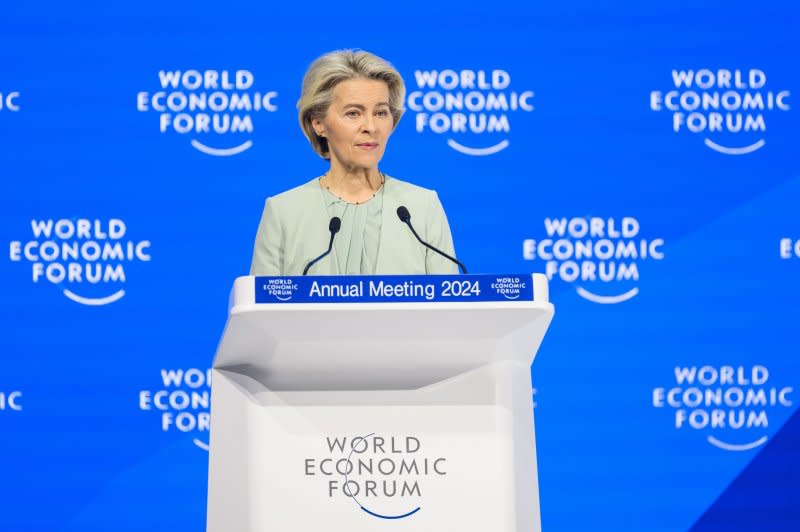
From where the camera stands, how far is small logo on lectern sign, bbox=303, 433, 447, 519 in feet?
6.81

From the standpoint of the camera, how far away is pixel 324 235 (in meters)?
2.94

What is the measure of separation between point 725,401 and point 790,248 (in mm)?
572

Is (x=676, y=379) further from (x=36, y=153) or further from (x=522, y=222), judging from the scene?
(x=36, y=153)

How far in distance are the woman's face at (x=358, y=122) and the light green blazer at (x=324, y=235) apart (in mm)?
102

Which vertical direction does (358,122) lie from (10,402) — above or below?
above

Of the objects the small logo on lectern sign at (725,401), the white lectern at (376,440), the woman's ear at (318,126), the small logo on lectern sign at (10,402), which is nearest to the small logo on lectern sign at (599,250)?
the small logo on lectern sign at (725,401)

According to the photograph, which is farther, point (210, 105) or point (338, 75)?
point (210, 105)

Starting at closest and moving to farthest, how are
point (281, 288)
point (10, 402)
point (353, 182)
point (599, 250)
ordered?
1. point (281, 288)
2. point (353, 182)
3. point (10, 402)
4. point (599, 250)

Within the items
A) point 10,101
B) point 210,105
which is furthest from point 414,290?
point 10,101

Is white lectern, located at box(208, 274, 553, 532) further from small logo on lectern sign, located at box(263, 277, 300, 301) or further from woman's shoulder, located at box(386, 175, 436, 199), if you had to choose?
woman's shoulder, located at box(386, 175, 436, 199)

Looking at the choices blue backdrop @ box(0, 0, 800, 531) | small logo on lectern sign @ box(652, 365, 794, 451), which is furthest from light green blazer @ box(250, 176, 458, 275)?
small logo on lectern sign @ box(652, 365, 794, 451)

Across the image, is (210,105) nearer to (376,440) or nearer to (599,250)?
(599,250)

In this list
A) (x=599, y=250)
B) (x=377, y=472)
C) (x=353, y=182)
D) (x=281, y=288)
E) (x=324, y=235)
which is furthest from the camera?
(x=599, y=250)

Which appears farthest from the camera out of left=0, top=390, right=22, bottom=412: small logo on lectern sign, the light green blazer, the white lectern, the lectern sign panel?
left=0, top=390, right=22, bottom=412: small logo on lectern sign
